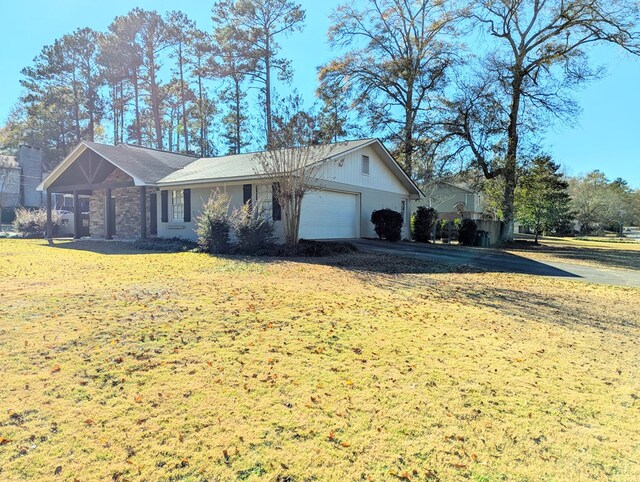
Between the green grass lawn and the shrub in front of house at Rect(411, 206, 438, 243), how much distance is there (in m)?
13.8

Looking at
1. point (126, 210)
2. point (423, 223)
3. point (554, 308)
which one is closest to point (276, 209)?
point (126, 210)

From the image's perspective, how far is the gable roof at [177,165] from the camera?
587 inches

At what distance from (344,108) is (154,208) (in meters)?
13.6

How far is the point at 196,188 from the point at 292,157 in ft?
18.8

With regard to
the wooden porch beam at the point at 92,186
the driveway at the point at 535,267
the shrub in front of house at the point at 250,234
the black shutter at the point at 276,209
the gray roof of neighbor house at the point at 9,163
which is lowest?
the driveway at the point at 535,267

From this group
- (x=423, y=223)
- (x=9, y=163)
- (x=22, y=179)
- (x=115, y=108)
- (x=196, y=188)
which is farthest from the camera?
(x=115, y=108)

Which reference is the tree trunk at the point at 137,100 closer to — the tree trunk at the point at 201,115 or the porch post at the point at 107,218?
the tree trunk at the point at 201,115

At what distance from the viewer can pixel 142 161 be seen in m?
18.0

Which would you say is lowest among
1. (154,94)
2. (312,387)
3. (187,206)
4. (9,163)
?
(312,387)

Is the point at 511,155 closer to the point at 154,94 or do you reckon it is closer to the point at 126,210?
the point at 126,210

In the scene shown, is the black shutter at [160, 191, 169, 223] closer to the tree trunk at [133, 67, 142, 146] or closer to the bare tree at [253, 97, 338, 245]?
the bare tree at [253, 97, 338, 245]

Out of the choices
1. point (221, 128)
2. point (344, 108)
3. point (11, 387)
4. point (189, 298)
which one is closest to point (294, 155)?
point (189, 298)

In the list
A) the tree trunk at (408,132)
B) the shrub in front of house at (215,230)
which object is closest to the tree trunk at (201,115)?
the tree trunk at (408,132)

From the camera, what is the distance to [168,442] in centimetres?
240
